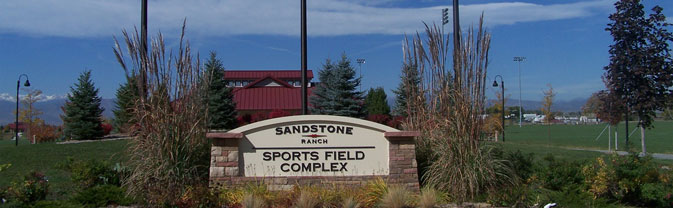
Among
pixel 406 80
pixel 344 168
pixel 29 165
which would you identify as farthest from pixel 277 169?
pixel 29 165

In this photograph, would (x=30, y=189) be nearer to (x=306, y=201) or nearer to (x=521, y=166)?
(x=306, y=201)

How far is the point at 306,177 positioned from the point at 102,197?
2.93 metres

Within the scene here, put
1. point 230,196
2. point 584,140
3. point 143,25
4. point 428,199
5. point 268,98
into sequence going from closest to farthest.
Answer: point 428,199 → point 230,196 → point 143,25 → point 584,140 → point 268,98

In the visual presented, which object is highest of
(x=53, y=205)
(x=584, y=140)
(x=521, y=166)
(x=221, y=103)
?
(x=221, y=103)

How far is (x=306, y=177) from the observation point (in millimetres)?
8180

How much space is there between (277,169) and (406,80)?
2.92 m

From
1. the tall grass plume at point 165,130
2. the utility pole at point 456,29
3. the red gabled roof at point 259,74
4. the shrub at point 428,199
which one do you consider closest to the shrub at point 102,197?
the tall grass plume at point 165,130

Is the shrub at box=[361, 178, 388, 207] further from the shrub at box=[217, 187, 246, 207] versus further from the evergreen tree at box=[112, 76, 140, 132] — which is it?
the evergreen tree at box=[112, 76, 140, 132]

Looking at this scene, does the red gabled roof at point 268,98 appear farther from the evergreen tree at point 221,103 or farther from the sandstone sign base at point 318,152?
the sandstone sign base at point 318,152

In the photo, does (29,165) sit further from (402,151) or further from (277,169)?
(402,151)

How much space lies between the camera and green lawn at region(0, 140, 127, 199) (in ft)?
32.4

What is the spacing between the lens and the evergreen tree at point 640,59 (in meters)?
15.5

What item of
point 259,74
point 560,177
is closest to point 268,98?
point 259,74

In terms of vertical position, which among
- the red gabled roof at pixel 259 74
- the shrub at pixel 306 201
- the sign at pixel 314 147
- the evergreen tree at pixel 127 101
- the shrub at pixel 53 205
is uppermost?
the red gabled roof at pixel 259 74
